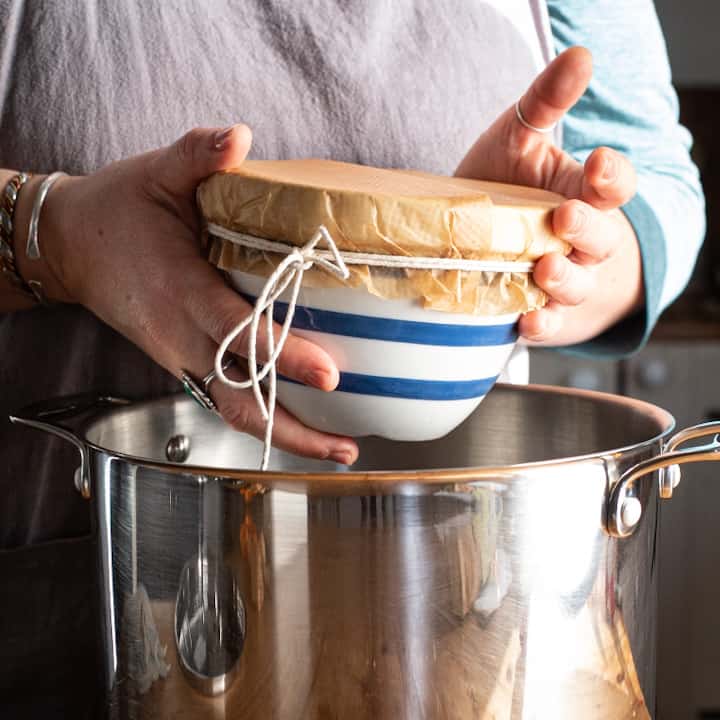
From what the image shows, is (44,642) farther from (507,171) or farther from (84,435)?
(507,171)

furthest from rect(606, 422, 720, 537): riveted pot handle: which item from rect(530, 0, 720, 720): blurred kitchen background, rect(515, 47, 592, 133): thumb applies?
rect(530, 0, 720, 720): blurred kitchen background

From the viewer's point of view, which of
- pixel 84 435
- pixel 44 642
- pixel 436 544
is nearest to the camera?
pixel 436 544

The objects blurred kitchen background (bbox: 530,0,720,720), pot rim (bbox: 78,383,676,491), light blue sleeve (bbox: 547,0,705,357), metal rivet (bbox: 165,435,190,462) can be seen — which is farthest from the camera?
blurred kitchen background (bbox: 530,0,720,720)

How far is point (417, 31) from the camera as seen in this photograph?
27.8 inches

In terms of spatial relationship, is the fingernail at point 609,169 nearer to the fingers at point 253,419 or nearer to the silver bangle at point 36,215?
the fingers at point 253,419

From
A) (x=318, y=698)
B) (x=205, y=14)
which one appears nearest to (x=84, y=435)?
(x=318, y=698)

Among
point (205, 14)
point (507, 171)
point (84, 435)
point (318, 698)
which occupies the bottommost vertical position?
point (318, 698)

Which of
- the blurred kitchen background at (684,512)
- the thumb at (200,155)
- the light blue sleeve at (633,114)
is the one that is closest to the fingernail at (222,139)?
the thumb at (200,155)

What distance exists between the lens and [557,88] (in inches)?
21.4

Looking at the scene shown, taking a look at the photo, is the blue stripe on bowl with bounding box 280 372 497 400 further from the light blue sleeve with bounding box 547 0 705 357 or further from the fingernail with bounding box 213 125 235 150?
the light blue sleeve with bounding box 547 0 705 357

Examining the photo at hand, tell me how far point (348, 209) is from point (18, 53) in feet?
1.08

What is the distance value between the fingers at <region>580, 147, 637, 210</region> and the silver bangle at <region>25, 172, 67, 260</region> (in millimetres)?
276

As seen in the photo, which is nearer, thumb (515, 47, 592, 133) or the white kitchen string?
the white kitchen string

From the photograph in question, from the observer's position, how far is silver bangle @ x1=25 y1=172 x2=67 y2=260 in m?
0.55
